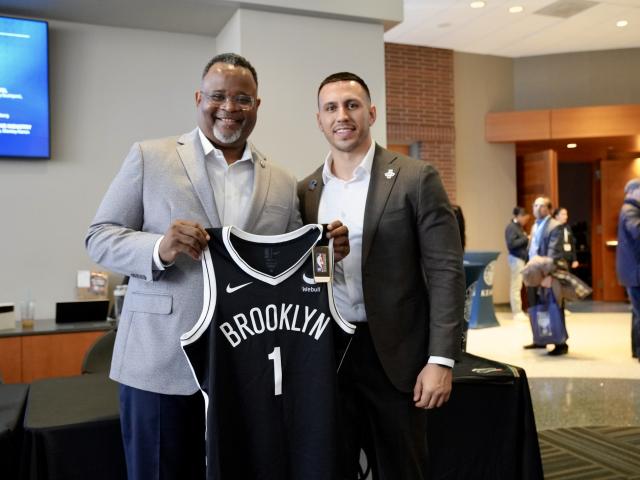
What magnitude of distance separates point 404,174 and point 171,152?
0.70 m

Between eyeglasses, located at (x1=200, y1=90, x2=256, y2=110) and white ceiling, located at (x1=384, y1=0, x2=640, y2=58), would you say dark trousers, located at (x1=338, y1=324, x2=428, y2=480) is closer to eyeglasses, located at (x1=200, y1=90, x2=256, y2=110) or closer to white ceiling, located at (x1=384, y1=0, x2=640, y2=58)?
eyeglasses, located at (x1=200, y1=90, x2=256, y2=110)

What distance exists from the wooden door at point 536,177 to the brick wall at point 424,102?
1550mm

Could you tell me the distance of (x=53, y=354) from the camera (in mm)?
3863

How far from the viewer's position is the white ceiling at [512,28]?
8.45 m

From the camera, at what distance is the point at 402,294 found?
6.12ft

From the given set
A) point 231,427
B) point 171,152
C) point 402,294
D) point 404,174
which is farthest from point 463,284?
point 171,152

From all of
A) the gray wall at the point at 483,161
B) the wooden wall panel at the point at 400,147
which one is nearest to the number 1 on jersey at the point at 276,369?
the wooden wall panel at the point at 400,147

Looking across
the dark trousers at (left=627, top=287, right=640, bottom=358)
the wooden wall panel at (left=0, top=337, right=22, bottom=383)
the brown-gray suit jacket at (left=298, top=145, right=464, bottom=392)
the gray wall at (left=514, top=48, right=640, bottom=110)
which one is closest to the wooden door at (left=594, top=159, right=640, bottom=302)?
the gray wall at (left=514, top=48, right=640, bottom=110)

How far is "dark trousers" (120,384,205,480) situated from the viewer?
1.64m

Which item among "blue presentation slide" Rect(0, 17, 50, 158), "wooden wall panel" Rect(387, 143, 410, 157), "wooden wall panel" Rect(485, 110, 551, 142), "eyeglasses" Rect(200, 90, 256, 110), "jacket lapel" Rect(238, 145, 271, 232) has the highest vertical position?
"wooden wall panel" Rect(485, 110, 551, 142)

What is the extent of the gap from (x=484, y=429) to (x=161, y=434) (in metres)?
1.37

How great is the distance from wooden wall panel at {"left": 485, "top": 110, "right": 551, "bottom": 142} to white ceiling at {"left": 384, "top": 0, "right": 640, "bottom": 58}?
3.72ft

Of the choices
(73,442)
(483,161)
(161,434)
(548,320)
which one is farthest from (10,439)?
(483,161)

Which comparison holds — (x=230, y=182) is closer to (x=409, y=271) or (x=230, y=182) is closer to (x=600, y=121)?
(x=409, y=271)
